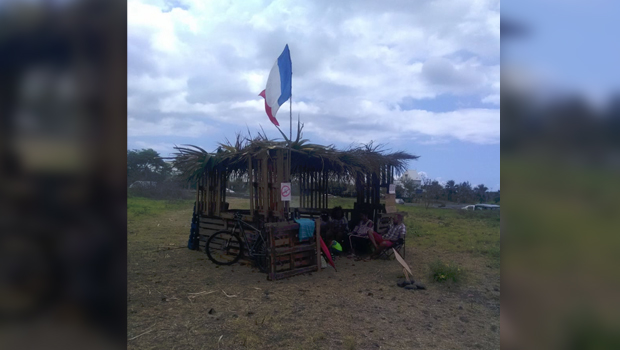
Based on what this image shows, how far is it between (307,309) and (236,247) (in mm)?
3351

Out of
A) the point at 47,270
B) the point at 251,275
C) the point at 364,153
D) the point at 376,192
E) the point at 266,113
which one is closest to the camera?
the point at 47,270

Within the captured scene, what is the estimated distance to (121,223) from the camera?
2.65ft

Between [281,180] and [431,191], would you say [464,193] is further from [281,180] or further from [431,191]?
[281,180]

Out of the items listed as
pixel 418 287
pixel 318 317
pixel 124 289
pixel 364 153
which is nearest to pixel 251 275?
pixel 318 317

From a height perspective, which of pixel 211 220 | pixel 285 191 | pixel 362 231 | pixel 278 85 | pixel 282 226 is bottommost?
pixel 362 231

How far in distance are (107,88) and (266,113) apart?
7710mm

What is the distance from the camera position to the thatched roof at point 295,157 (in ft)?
25.9

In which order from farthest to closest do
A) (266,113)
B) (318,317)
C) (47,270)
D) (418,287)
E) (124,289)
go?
1. (266,113)
2. (418,287)
3. (318,317)
4. (124,289)
5. (47,270)

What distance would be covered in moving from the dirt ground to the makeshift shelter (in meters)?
0.65

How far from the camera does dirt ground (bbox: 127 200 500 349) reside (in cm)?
421

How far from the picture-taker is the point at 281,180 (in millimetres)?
7695

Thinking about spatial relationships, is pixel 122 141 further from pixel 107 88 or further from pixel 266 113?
pixel 266 113

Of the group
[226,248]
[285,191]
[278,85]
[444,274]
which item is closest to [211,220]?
[226,248]

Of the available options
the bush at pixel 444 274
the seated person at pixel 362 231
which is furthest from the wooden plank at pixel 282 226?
the bush at pixel 444 274
